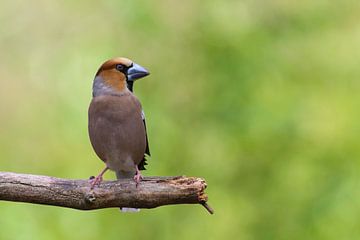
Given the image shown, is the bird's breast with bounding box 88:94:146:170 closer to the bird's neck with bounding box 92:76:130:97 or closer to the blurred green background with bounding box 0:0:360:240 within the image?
the bird's neck with bounding box 92:76:130:97

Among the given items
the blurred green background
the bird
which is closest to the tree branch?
the bird

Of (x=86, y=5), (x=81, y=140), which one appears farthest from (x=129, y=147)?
(x=86, y=5)

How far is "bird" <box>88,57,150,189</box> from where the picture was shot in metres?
5.06

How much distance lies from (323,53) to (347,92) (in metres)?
0.44

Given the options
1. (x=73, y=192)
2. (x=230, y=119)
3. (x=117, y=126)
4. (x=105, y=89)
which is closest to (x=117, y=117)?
(x=117, y=126)

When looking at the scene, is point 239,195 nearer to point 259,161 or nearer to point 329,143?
point 259,161

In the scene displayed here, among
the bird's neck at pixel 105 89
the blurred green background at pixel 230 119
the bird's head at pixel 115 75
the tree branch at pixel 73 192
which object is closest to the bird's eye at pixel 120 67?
the bird's head at pixel 115 75

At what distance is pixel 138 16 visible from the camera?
7160mm

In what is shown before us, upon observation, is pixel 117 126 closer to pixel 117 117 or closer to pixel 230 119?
pixel 117 117

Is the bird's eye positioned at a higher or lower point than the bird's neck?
higher

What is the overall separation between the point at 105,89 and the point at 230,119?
1.91m

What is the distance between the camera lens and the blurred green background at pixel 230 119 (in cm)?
657

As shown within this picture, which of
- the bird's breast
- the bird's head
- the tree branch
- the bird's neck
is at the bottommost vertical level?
the tree branch

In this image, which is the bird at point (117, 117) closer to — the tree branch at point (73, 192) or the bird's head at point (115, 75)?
the bird's head at point (115, 75)
